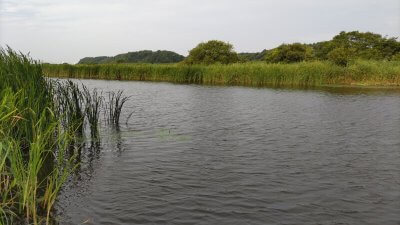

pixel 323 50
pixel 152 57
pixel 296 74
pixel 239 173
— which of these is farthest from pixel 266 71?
pixel 152 57

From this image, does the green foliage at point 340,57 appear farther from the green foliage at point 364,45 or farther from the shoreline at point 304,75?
the green foliage at point 364,45

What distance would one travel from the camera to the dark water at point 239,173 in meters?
6.11

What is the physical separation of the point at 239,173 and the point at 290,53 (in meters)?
48.2

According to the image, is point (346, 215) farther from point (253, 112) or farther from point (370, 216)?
point (253, 112)

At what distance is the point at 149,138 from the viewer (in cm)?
1148

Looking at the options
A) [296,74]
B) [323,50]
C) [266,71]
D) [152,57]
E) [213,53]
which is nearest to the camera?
[296,74]

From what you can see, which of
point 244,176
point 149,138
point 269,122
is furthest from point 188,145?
point 269,122

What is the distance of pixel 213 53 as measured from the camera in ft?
180

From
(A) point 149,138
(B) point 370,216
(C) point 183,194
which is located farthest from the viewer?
(A) point 149,138

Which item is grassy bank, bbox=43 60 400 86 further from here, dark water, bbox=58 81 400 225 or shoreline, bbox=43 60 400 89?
dark water, bbox=58 81 400 225

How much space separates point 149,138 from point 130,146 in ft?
3.74

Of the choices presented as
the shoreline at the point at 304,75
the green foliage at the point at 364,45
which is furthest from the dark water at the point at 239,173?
the green foliage at the point at 364,45

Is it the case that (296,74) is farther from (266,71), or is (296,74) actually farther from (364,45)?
(364,45)

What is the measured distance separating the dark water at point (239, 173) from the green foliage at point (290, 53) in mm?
40024
